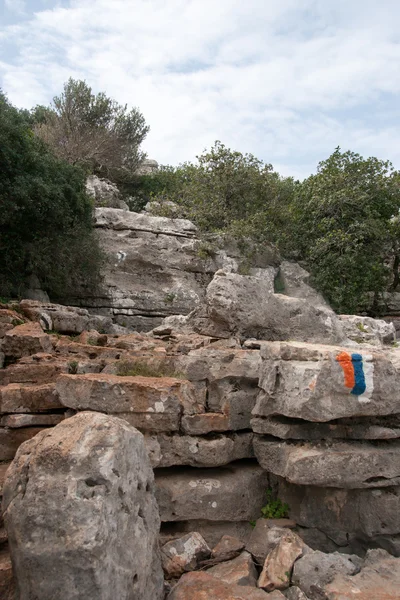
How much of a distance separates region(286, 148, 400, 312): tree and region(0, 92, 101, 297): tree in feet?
24.8

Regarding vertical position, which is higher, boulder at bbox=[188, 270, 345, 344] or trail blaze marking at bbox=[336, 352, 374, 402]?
boulder at bbox=[188, 270, 345, 344]

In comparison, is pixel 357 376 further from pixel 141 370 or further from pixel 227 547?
pixel 141 370

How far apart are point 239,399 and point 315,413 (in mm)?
1055

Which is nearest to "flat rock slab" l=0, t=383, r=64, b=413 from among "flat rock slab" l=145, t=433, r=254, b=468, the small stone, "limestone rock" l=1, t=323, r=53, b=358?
"flat rock slab" l=145, t=433, r=254, b=468

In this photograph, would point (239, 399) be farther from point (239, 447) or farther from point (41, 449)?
point (41, 449)

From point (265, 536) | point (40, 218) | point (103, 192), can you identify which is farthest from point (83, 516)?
point (103, 192)

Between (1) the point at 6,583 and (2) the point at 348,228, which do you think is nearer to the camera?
(1) the point at 6,583

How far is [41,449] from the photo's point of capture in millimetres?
2949

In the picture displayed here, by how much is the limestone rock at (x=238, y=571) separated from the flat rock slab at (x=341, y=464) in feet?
2.45

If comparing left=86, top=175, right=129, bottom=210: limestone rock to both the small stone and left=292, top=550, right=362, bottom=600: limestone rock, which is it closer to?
the small stone

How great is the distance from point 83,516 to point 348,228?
1515 centimetres

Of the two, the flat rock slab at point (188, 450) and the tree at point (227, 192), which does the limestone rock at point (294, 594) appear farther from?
the tree at point (227, 192)

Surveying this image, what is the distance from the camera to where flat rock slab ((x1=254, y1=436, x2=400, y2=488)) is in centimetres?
400

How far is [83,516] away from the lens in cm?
270
